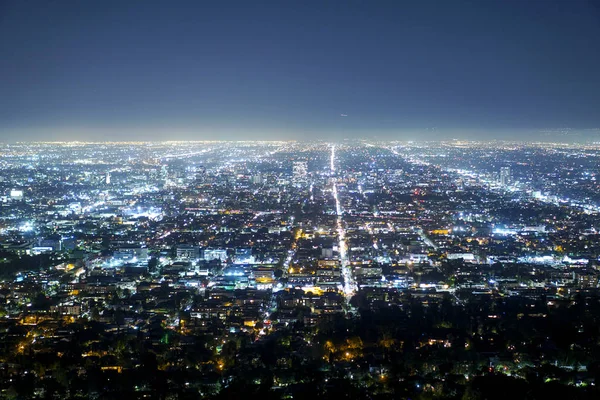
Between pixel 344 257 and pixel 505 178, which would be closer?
pixel 344 257

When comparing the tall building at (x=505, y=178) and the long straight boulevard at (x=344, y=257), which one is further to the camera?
the tall building at (x=505, y=178)

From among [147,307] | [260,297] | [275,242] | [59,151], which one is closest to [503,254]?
[275,242]

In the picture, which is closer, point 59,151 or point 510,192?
point 510,192

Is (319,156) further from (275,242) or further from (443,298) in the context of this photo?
(443,298)

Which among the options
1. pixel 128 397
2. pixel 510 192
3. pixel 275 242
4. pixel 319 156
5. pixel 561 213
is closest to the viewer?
pixel 128 397

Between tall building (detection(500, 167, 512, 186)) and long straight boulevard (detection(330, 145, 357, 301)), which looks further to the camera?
tall building (detection(500, 167, 512, 186))

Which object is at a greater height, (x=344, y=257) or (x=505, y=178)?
(x=505, y=178)

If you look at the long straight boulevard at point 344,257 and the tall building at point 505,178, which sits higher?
the tall building at point 505,178

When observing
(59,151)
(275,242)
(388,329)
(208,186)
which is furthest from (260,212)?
(59,151)

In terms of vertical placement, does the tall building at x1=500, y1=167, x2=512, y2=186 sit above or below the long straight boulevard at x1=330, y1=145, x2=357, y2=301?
above

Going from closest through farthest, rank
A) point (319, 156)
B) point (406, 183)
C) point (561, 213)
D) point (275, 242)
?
point (275, 242), point (561, 213), point (406, 183), point (319, 156)
